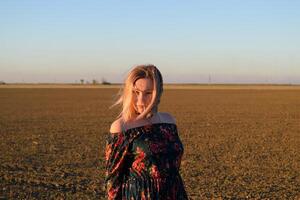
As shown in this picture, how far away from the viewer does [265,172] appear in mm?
9562

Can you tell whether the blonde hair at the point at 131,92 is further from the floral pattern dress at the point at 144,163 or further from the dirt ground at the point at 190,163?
the dirt ground at the point at 190,163

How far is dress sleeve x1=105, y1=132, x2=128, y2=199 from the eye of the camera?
7.56 feet

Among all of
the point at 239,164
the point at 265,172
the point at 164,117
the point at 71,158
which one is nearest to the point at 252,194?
the point at 265,172

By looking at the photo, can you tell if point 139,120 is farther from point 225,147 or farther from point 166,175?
point 225,147

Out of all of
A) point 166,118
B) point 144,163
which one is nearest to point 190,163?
point 166,118

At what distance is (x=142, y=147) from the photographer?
2.27m

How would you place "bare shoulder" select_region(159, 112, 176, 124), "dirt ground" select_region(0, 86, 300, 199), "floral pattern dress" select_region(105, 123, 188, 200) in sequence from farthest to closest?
"dirt ground" select_region(0, 86, 300, 199) < "bare shoulder" select_region(159, 112, 176, 124) < "floral pattern dress" select_region(105, 123, 188, 200)

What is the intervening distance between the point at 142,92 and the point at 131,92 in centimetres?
6

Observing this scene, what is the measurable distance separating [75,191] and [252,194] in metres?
Answer: 2.93

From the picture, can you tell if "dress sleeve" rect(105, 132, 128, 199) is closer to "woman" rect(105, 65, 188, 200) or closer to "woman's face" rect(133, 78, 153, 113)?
"woman" rect(105, 65, 188, 200)

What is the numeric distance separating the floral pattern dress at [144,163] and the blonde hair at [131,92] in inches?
3.1

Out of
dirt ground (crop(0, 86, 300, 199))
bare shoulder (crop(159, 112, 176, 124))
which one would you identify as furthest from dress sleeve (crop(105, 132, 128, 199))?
dirt ground (crop(0, 86, 300, 199))

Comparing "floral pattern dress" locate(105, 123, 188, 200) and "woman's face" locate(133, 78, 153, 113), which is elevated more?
"woman's face" locate(133, 78, 153, 113)

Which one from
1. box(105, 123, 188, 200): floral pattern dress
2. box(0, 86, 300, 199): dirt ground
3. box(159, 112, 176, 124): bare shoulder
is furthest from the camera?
box(0, 86, 300, 199): dirt ground
